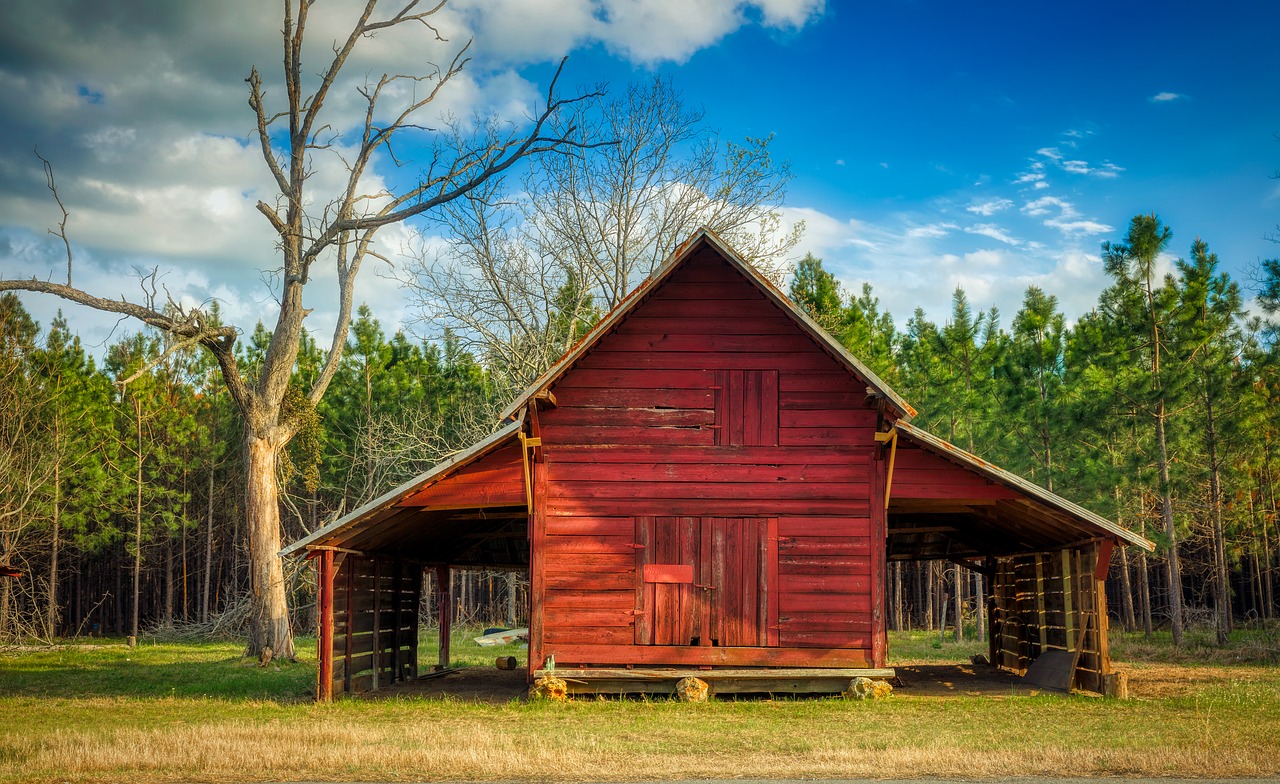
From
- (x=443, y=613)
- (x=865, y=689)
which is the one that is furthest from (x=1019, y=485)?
(x=443, y=613)

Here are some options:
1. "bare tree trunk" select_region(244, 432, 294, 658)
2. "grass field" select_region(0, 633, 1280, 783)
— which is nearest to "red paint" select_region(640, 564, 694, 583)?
"grass field" select_region(0, 633, 1280, 783)

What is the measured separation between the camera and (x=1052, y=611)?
20.3 metres

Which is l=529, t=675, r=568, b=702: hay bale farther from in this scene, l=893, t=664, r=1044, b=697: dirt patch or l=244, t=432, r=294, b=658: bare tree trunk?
l=244, t=432, r=294, b=658: bare tree trunk

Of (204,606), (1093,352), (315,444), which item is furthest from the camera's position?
(204,606)

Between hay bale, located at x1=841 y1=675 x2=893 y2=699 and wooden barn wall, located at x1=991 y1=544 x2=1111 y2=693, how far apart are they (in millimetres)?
3678

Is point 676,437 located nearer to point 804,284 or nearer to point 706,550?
point 706,550

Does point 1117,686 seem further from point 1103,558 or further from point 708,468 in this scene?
point 708,468

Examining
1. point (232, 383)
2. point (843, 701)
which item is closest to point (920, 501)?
point (843, 701)

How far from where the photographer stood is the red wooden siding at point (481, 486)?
16906 mm

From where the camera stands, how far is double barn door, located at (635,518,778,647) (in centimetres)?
1662

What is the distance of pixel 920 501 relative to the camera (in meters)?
18.5

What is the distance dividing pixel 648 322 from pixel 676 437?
2.01 meters

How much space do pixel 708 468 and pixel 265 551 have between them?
11973mm

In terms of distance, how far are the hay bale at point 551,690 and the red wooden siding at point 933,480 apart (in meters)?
6.27
